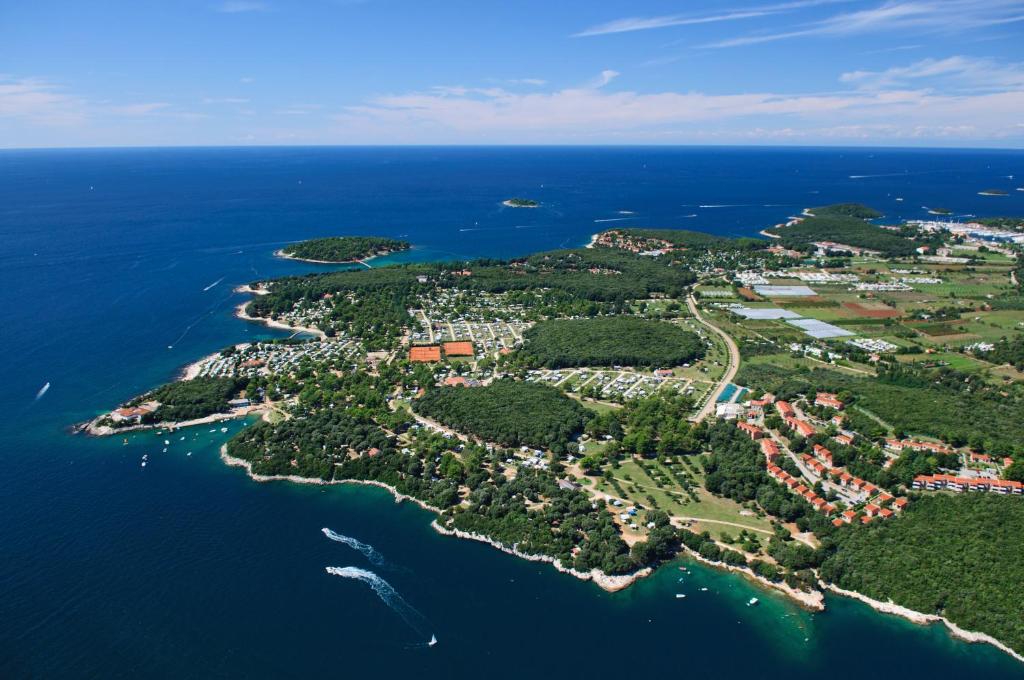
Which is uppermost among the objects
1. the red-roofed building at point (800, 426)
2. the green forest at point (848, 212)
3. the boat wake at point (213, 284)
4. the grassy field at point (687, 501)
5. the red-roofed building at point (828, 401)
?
the green forest at point (848, 212)

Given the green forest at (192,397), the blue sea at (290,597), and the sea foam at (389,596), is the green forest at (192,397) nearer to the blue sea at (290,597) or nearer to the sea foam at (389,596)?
the blue sea at (290,597)

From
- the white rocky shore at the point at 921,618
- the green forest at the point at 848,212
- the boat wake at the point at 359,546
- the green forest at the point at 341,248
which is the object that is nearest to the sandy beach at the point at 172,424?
the boat wake at the point at 359,546

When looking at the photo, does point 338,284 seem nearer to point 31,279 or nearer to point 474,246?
point 474,246

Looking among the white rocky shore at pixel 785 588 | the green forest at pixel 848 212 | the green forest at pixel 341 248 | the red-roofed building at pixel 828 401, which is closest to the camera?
the white rocky shore at pixel 785 588

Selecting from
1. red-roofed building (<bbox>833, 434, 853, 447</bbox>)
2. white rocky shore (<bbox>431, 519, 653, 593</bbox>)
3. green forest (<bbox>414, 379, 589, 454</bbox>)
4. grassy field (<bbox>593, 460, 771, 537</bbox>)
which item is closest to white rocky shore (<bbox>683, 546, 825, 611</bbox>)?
grassy field (<bbox>593, 460, 771, 537</bbox>)

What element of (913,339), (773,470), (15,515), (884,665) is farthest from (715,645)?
(913,339)

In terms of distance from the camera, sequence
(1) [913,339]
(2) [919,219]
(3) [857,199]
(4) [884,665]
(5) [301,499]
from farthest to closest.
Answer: (3) [857,199]
(2) [919,219]
(1) [913,339]
(5) [301,499]
(4) [884,665]

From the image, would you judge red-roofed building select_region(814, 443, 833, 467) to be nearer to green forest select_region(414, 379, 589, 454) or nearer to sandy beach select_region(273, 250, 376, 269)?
green forest select_region(414, 379, 589, 454)
